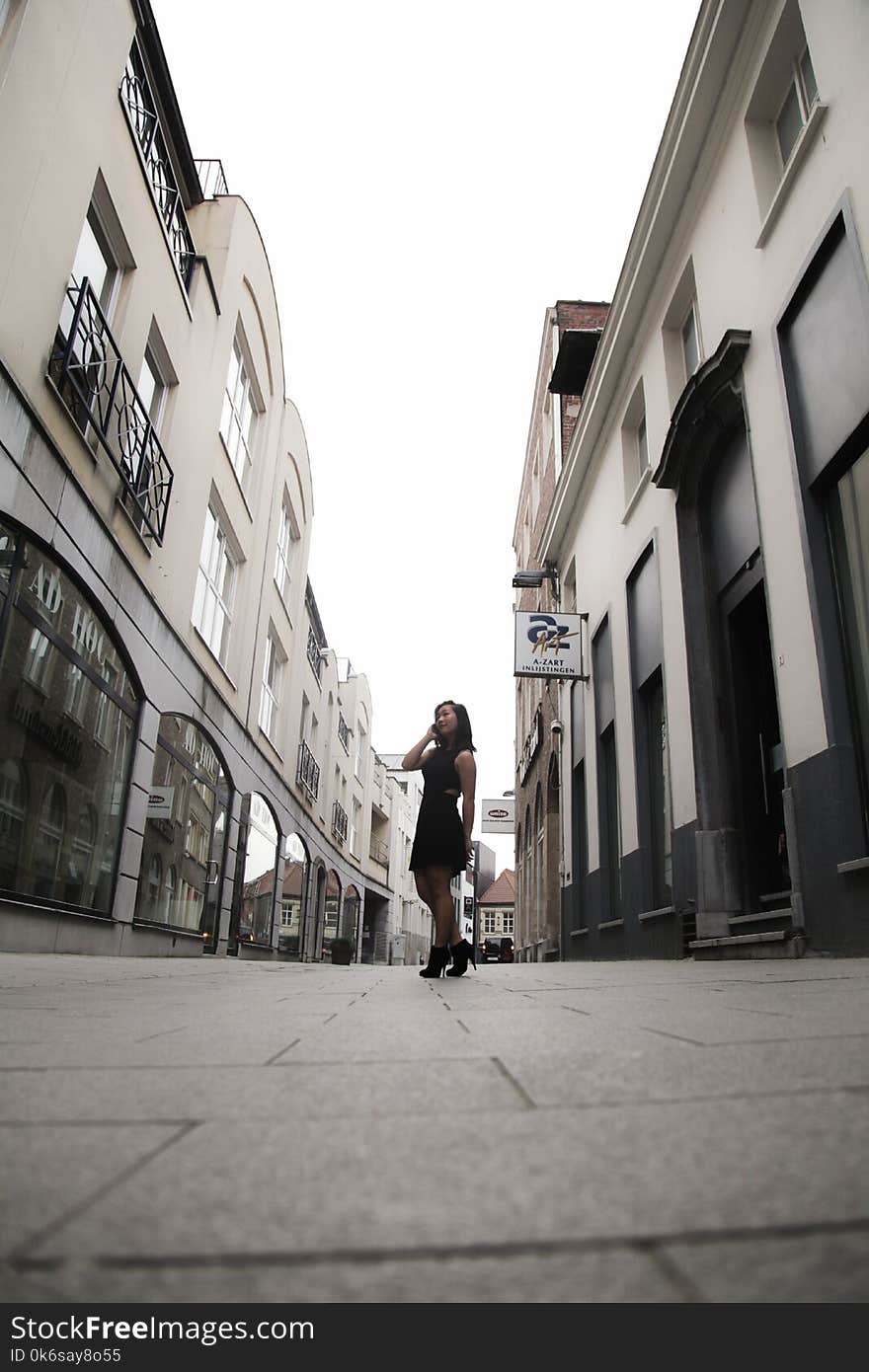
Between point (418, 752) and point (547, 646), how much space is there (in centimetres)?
808

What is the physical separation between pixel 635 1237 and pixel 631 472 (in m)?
12.3

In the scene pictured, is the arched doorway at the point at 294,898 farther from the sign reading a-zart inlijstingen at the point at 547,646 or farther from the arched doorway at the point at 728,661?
the arched doorway at the point at 728,661

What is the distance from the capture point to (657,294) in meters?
10.5

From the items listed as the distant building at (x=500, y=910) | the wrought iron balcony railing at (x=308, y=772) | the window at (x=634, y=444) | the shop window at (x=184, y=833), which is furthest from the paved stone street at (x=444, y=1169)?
the distant building at (x=500, y=910)

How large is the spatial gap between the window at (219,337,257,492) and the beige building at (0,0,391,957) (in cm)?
9

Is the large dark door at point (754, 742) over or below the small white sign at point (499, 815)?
below

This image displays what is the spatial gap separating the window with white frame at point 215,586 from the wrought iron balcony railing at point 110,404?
2.42 metres

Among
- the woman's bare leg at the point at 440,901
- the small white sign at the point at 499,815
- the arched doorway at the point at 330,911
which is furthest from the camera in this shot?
the arched doorway at the point at 330,911

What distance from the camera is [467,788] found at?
5.78 m

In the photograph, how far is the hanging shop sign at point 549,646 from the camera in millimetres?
13570

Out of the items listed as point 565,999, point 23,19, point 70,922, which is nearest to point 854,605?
point 565,999

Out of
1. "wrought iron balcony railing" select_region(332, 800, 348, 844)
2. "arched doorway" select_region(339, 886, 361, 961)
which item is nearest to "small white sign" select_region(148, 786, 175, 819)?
"wrought iron balcony railing" select_region(332, 800, 348, 844)

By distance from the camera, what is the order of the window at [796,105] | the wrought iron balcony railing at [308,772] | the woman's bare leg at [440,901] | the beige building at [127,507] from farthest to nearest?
the wrought iron balcony railing at [308,772] → the window at [796,105] → the beige building at [127,507] → the woman's bare leg at [440,901]

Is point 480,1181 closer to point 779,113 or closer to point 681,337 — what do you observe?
point 779,113
